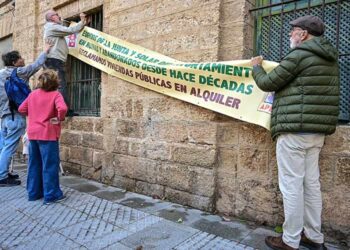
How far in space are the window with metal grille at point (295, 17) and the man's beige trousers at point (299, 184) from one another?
77 cm

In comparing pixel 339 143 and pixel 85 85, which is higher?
pixel 85 85

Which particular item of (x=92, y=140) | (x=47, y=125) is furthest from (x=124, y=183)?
(x=47, y=125)

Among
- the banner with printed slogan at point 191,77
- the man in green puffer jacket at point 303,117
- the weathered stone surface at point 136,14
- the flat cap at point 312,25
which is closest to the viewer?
the man in green puffer jacket at point 303,117

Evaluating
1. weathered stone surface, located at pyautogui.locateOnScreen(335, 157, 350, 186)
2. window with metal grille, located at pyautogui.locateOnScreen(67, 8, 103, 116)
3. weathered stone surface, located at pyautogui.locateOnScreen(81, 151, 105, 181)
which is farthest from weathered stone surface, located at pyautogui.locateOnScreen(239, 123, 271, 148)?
window with metal grille, located at pyautogui.locateOnScreen(67, 8, 103, 116)

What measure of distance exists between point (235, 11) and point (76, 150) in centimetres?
353

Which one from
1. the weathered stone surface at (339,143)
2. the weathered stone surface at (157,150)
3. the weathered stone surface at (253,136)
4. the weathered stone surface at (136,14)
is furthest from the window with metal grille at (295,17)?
the weathered stone surface at (157,150)

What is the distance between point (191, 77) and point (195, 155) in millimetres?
903

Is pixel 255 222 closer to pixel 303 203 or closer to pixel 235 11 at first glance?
pixel 303 203

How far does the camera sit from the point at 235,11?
3.65m

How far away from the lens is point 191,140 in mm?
3906

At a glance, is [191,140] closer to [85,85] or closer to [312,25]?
[312,25]

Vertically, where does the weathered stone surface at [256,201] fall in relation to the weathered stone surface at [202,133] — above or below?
below

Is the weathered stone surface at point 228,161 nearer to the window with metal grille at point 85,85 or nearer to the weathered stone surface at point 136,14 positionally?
the weathered stone surface at point 136,14

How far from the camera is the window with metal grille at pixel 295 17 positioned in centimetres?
318
